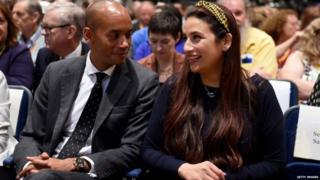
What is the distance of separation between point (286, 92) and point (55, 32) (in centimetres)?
200

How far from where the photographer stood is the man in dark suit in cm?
436

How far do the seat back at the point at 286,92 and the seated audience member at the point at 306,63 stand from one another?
74cm

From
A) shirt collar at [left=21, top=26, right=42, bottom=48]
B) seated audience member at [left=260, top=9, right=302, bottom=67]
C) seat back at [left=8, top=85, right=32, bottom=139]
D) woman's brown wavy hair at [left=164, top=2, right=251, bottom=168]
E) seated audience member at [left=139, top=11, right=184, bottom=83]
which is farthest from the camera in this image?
seated audience member at [left=260, top=9, right=302, bottom=67]

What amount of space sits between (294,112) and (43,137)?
171 centimetres

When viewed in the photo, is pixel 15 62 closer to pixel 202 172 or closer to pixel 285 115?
pixel 285 115

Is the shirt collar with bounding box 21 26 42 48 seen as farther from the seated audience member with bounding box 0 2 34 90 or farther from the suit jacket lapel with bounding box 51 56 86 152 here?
the suit jacket lapel with bounding box 51 56 86 152

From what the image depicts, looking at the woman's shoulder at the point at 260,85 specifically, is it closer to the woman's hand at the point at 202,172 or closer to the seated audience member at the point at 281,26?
the woman's hand at the point at 202,172

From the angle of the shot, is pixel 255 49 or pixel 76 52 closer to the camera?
pixel 76 52

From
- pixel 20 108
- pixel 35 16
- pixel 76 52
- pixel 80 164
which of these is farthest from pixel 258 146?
pixel 35 16

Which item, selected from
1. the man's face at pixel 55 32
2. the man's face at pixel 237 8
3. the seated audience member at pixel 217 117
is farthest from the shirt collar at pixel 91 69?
the man's face at pixel 237 8

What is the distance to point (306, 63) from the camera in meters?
6.34

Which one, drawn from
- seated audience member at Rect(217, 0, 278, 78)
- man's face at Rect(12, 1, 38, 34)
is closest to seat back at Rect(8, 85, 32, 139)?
seated audience member at Rect(217, 0, 278, 78)

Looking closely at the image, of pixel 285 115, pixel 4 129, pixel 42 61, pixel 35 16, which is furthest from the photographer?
pixel 35 16

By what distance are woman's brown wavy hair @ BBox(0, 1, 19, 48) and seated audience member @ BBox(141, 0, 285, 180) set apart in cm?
198
